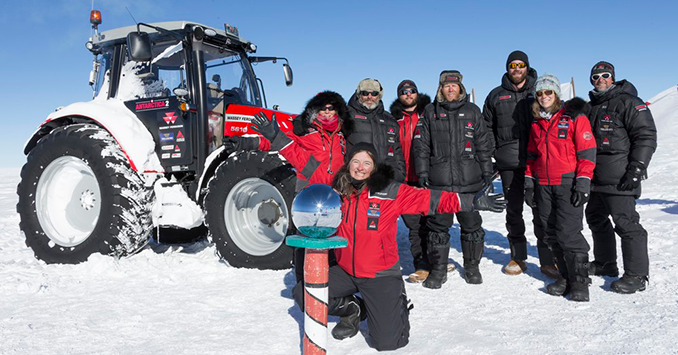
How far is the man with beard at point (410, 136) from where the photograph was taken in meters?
4.32

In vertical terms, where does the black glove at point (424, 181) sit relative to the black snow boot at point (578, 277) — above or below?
above

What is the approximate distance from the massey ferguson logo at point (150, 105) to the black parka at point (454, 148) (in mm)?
2582

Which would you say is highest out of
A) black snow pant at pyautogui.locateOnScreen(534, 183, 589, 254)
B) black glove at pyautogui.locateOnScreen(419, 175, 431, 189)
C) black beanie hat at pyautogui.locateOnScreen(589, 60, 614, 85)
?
black beanie hat at pyautogui.locateOnScreen(589, 60, 614, 85)

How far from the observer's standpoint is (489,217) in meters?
7.37

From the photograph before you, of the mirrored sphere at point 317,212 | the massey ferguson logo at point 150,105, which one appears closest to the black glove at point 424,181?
the mirrored sphere at point 317,212

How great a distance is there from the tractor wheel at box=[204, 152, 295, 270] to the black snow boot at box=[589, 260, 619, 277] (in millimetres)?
2633

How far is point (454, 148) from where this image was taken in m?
3.80

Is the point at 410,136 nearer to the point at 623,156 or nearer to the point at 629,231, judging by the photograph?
the point at 623,156

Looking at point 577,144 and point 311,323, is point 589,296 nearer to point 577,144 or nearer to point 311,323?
point 577,144

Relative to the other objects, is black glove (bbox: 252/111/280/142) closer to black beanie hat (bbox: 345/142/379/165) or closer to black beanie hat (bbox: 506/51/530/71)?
black beanie hat (bbox: 345/142/379/165)

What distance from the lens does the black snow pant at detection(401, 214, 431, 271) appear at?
423 cm

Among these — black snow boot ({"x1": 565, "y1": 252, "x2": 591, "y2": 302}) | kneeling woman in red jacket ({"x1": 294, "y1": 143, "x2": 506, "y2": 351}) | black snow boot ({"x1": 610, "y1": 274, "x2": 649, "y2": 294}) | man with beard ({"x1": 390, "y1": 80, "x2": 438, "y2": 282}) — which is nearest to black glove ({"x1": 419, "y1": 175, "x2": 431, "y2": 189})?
man with beard ({"x1": 390, "y1": 80, "x2": 438, "y2": 282})

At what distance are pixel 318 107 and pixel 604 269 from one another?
2.78m

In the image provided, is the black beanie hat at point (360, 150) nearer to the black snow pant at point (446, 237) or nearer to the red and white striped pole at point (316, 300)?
the red and white striped pole at point (316, 300)
